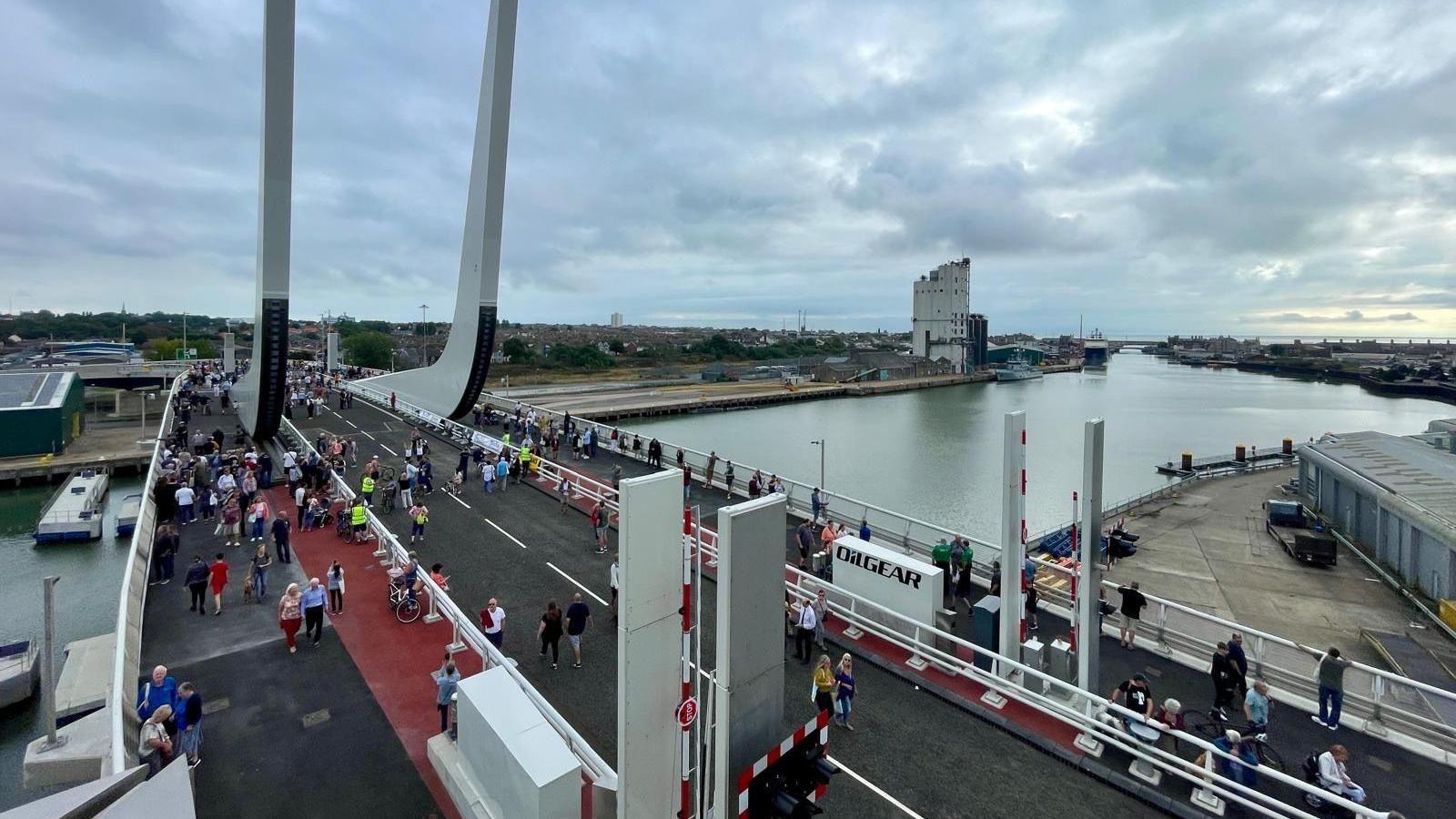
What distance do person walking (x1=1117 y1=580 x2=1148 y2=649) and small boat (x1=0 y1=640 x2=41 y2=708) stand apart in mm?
21163

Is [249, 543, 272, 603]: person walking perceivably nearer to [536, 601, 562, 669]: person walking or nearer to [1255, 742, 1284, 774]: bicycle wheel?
[536, 601, 562, 669]: person walking

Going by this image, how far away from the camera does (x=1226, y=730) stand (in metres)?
7.92

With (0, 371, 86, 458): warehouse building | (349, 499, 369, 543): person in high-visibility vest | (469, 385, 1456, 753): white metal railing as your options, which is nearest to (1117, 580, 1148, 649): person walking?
(469, 385, 1456, 753): white metal railing

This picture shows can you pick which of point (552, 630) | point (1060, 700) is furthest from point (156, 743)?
point (1060, 700)

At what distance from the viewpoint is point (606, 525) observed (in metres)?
16.1

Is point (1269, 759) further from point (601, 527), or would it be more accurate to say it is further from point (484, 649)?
point (601, 527)

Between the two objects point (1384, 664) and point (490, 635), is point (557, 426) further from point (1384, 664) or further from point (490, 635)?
point (1384, 664)

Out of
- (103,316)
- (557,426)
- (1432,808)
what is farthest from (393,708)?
(103,316)

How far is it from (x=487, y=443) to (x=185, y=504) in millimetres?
9278

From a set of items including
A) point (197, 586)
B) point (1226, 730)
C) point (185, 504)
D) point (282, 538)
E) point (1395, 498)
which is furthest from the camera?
point (1395, 498)

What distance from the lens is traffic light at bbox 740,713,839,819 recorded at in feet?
17.0

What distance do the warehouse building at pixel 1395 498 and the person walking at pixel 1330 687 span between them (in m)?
14.5

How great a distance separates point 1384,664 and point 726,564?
65.5 feet

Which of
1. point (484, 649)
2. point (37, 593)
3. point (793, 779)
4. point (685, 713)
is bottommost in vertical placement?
point (37, 593)
